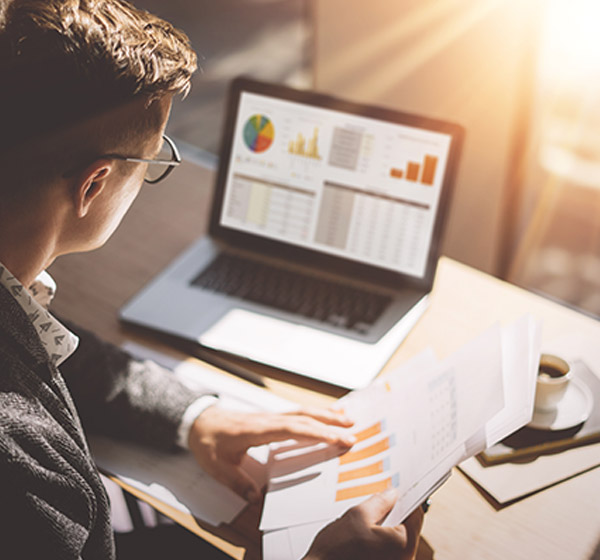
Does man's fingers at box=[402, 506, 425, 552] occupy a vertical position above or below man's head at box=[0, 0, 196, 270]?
below

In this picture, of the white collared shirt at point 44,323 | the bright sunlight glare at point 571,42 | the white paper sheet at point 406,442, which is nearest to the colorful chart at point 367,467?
the white paper sheet at point 406,442

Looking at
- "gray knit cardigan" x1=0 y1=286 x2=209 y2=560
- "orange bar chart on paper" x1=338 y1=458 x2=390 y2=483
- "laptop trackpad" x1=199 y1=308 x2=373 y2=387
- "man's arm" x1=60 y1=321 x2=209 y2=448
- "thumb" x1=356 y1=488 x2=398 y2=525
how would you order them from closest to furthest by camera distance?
"gray knit cardigan" x1=0 y1=286 x2=209 y2=560, "thumb" x1=356 y1=488 x2=398 y2=525, "orange bar chart on paper" x1=338 y1=458 x2=390 y2=483, "man's arm" x1=60 y1=321 x2=209 y2=448, "laptop trackpad" x1=199 y1=308 x2=373 y2=387

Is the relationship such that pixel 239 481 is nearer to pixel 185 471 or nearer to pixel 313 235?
pixel 185 471

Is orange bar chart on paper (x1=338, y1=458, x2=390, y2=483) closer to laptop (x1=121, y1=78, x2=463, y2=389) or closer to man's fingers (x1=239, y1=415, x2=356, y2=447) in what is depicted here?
man's fingers (x1=239, y1=415, x2=356, y2=447)

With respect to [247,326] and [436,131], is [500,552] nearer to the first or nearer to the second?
[247,326]

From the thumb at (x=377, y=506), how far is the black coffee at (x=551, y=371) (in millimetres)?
305

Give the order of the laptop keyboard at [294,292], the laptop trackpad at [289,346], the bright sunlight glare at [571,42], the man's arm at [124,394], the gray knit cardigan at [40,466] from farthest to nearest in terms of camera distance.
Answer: the bright sunlight glare at [571,42], the laptop keyboard at [294,292], the laptop trackpad at [289,346], the man's arm at [124,394], the gray knit cardigan at [40,466]

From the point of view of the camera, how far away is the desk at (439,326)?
2.73 feet

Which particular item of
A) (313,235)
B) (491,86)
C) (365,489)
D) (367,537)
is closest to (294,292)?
(313,235)

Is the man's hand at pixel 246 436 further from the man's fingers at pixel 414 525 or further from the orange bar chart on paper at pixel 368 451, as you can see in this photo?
the man's fingers at pixel 414 525

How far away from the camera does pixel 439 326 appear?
1181mm

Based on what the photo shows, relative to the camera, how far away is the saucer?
3.09ft

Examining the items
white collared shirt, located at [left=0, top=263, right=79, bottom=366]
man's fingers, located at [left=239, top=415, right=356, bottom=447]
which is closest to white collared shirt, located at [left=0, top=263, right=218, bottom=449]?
white collared shirt, located at [left=0, top=263, right=79, bottom=366]

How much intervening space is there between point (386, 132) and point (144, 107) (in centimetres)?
57
